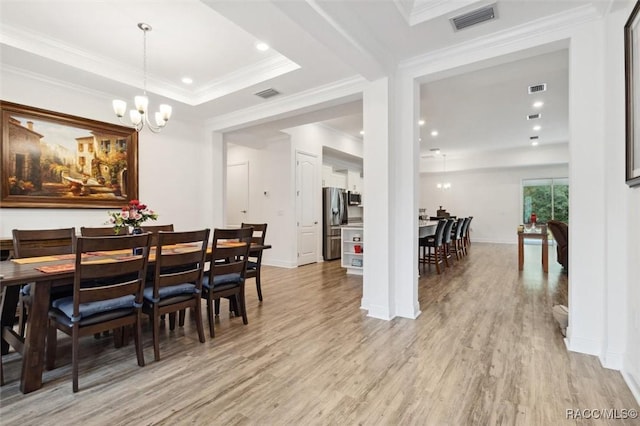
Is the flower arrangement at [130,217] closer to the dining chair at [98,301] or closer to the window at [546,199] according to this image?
the dining chair at [98,301]

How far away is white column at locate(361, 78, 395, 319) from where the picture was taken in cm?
321

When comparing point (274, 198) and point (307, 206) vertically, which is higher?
point (274, 198)

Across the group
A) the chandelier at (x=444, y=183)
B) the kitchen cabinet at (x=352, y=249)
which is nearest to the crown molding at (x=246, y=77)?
the kitchen cabinet at (x=352, y=249)

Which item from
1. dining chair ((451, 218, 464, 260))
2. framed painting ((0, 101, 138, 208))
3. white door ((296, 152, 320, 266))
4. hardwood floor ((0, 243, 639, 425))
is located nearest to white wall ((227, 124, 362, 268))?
white door ((296, 152, 320, 266))

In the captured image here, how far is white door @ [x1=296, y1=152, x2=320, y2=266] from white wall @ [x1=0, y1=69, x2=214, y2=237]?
72.4 inches

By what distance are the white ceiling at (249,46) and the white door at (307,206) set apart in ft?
5.22

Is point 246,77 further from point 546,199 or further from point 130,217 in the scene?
point 546,199

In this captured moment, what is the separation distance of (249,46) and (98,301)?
9.27ft

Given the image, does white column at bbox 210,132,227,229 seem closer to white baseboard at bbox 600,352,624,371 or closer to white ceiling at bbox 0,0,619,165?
white ceiling at bbox 0,0,619,165

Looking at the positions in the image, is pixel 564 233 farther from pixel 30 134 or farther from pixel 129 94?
pixel 30 134

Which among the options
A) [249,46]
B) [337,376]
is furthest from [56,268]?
[249,46]

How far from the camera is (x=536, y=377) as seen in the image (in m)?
2.03

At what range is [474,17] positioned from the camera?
2.51 metres

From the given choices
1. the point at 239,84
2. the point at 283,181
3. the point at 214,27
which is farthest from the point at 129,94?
the point at 283,181
